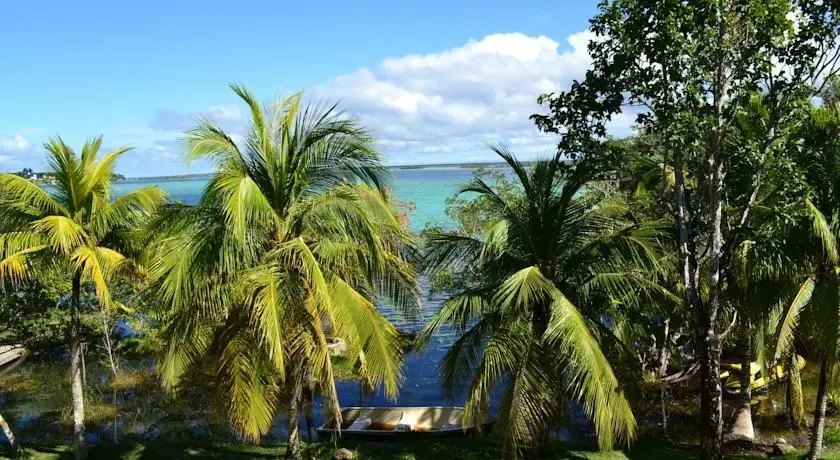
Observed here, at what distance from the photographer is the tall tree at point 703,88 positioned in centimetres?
918

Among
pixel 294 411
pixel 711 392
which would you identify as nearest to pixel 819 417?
pixel 711 392

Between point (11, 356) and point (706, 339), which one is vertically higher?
point (706, 339)

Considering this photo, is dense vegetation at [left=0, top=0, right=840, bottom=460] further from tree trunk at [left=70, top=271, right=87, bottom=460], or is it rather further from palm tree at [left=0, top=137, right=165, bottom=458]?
tree trunk at [left=70, top=271, right=87, bottom=460]

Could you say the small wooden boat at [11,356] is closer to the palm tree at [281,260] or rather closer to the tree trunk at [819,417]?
the palm tree at [281,260]

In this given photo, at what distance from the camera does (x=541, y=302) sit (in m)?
10.6

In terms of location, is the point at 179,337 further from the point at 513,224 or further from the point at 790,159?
the point at 790,159

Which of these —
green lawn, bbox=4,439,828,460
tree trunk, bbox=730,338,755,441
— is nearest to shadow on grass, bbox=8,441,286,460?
green lawn, bbox=4,439,828,460

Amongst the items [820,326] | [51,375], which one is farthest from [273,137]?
[51,375]

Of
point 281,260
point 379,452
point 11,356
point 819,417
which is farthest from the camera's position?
point 11,356

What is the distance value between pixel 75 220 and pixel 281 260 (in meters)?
4.97

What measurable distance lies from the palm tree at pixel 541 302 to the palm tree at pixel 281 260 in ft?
4.52

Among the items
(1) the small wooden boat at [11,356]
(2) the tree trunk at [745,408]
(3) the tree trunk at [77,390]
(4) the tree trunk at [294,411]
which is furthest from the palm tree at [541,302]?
(1) the small wooden boat at [11,356]

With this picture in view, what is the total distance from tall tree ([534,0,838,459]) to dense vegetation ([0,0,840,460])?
35mm

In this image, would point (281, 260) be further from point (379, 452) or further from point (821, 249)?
point (821, 249)
